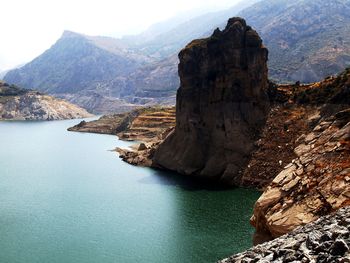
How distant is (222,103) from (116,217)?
144ft

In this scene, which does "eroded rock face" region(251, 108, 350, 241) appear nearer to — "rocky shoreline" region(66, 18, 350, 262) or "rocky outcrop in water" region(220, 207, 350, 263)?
"rocky outcrop in water" region(220, 207, 350, 263)

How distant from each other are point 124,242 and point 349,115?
34.9 m

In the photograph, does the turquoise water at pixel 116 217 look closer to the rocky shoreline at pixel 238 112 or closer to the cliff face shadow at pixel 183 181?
the cliff face shadow at pixel 183 181

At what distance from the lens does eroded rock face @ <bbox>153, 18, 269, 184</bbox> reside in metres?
102

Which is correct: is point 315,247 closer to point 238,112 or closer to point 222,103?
point 238,112

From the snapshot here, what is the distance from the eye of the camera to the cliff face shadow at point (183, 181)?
95269mm

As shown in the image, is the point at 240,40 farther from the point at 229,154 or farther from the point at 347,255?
the point at 347,255

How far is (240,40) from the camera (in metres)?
106

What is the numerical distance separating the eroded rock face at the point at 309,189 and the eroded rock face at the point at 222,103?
138 feet

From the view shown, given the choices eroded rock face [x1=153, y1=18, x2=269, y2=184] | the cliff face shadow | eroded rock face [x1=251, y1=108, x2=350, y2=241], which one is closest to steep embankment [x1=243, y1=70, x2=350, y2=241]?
eroded rock face [x1=251, y1=108, x2=350, y2=241]

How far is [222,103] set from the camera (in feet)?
350

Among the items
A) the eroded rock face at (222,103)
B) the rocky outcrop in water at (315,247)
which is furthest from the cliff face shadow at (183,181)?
the rocky outcrop in water at (315,247)

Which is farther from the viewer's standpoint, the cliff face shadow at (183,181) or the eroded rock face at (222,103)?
the eroded rock face at (222,103)

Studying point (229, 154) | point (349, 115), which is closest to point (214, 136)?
point (229, 154)
